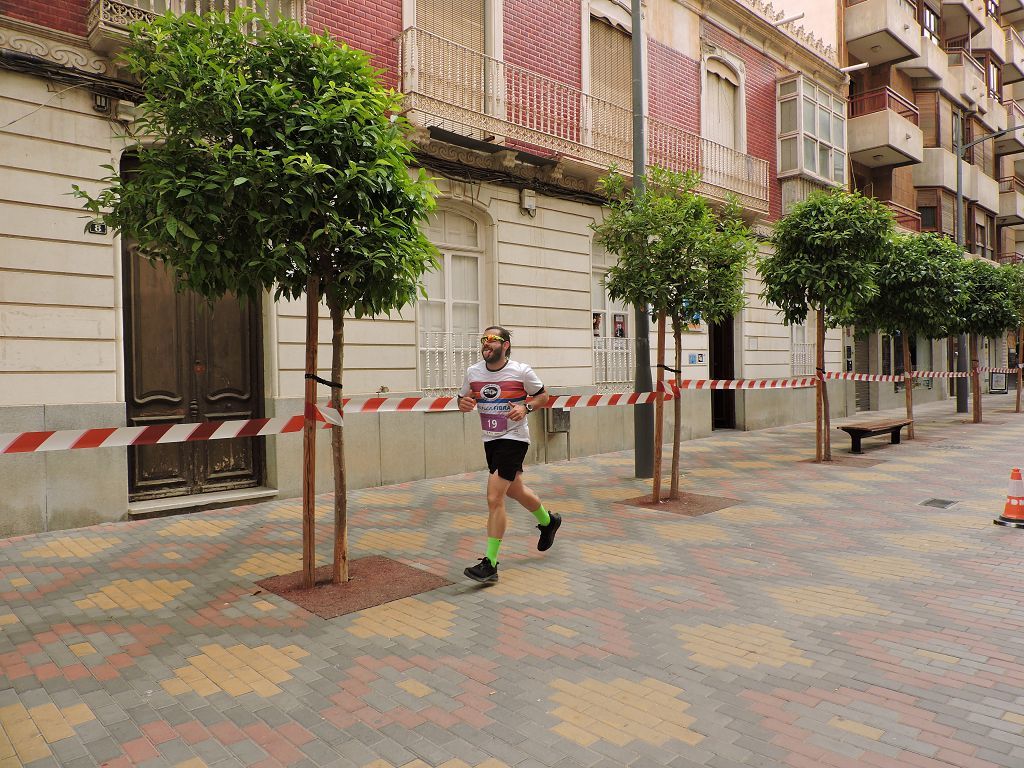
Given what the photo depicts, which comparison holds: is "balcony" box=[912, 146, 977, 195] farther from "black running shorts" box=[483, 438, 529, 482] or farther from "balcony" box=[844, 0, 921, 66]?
"black running shorts" box=[483, 438, 529, 482]

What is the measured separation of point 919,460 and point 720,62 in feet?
32.0

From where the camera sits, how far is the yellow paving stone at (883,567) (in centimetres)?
559

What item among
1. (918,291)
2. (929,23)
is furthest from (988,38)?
(918,291)

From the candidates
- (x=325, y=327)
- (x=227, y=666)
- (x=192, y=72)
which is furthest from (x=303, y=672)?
(x=325, y=327)

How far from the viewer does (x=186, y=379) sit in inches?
338

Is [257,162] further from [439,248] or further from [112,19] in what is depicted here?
[439,248]

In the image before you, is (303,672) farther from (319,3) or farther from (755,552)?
(319,3)

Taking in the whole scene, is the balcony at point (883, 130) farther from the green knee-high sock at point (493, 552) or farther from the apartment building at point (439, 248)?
the green knee-high sock at point (493, 552)

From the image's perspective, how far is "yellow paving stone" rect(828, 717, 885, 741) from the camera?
10.6ft

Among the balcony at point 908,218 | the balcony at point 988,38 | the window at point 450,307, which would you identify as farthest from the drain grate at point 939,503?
the balcony at point 988,38

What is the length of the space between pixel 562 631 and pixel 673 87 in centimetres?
1346

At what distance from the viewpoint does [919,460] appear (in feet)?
39.6

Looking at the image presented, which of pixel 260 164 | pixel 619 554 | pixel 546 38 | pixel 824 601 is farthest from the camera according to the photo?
pixel 546 38

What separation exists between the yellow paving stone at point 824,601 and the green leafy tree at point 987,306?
16114mm
